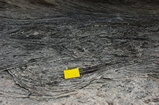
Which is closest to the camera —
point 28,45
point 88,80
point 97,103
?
point 97,103

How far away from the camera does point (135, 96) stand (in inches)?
84.8

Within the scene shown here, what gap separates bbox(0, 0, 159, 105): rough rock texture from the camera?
2.18m

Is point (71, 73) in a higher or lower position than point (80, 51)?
lower

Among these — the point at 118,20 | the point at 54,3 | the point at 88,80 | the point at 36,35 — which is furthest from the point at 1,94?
the point at 118,20

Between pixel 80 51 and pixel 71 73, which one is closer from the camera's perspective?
pixel 71 73

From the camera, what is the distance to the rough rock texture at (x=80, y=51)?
85.9 inches

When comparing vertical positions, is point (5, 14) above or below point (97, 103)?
above

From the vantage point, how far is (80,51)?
241 cm

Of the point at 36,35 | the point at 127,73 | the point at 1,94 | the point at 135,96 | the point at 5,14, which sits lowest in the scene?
the point at 1,94

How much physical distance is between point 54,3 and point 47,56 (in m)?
0.68

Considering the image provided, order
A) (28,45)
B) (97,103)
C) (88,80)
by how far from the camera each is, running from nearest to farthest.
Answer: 1. (97,103)
2. (88,80)
3. (28,45)

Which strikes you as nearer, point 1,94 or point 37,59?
point 1,94

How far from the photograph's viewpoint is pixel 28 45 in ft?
8.02

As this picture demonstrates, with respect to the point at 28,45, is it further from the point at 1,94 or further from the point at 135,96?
the point at 135,96
